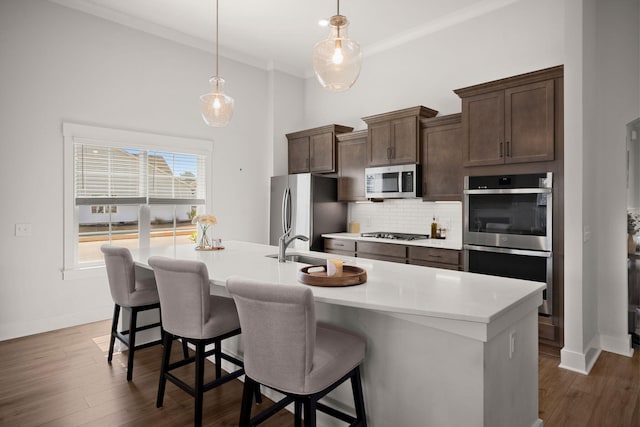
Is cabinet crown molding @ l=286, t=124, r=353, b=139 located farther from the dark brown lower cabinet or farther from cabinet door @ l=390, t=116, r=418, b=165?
the dark brown lower cabinet

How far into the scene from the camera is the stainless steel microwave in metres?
4.29

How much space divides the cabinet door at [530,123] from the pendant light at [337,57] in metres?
1.76

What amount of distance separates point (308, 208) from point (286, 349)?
3.48 metres

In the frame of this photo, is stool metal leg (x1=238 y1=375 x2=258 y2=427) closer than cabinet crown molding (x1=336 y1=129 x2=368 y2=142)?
Yes

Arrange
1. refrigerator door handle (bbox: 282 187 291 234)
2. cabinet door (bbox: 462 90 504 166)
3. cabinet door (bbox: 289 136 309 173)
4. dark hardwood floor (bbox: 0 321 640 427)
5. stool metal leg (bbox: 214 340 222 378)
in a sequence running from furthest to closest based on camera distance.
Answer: cabinet door (bbox: 289 136 309 173)
refrigerator door handle (bbox: 282 187 291 234)
cabinet door (bbox: 462 90 504 166)
stool metal leg (bbox: 214 340 222 378)
dark hardwood floor (bbox: 0 321 640 427)

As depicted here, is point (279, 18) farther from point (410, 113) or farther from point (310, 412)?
point (310, 412)

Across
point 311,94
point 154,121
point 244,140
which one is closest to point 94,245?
point 154,121

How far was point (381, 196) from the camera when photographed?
4605 millimetres

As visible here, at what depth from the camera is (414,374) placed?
1.75 meters

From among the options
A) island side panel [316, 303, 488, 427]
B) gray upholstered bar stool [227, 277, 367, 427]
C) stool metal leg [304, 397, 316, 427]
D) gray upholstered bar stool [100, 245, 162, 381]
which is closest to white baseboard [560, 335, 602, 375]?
island side panel [316, 303, 488, 427]

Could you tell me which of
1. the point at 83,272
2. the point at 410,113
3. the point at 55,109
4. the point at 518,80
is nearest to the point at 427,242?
the point at 410,113

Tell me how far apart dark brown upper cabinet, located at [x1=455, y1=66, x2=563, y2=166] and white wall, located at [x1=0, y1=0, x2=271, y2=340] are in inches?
136

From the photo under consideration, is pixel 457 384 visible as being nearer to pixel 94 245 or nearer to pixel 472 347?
pixel 472 347

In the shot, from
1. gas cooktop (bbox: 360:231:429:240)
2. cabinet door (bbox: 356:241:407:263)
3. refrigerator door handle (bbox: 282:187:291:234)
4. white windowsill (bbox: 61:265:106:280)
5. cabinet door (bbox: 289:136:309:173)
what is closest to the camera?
white windowsill (bbox: 61:265:106:280)
